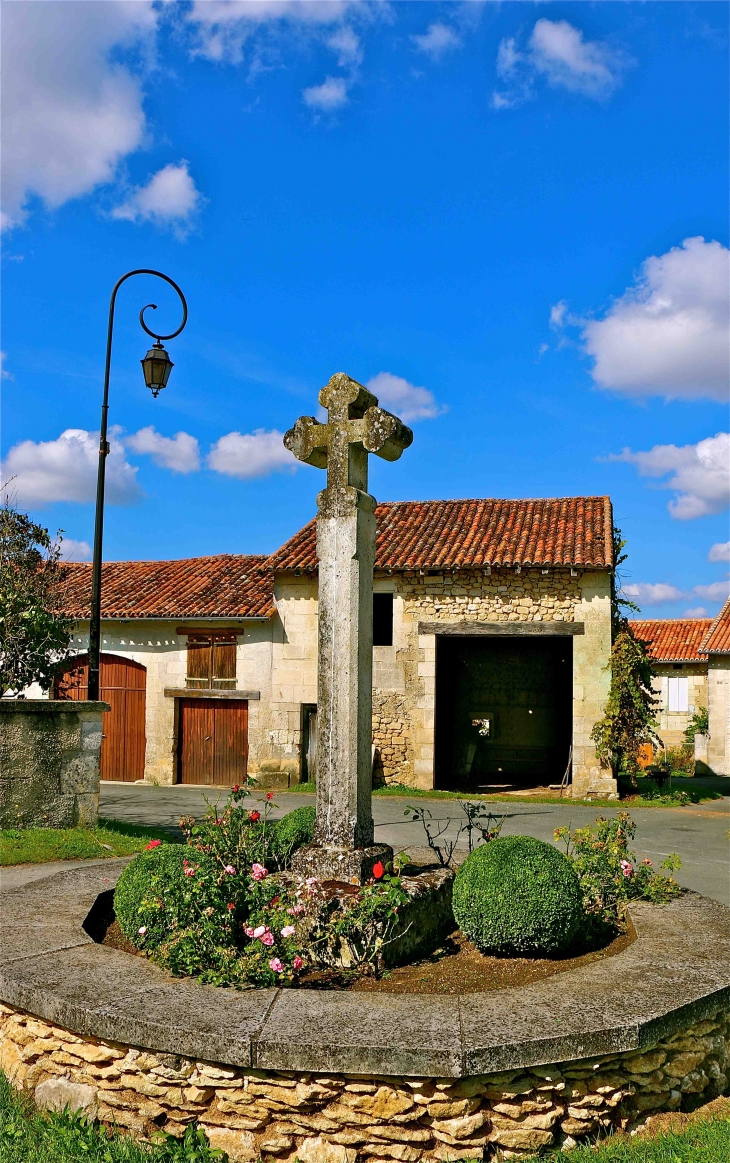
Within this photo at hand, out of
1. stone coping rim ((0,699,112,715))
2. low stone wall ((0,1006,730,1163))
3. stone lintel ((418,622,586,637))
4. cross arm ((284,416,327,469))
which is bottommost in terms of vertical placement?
low stone wall ((0,1006,730,1163))

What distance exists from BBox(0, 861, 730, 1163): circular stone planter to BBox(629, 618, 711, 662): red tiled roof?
27.2 metres

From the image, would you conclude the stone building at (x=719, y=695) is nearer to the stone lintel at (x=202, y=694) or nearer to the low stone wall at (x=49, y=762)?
the stone lintel at (x=202, y=694)

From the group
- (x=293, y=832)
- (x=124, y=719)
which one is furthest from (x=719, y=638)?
(x=293, y=832)

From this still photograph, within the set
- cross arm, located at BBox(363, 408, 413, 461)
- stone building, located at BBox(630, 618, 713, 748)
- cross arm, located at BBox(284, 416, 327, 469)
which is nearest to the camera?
cross arm, located at BBox(363, 408, 413, 461)

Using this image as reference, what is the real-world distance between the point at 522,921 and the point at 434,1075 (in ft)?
4.69

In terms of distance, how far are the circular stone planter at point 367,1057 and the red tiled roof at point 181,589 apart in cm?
1530

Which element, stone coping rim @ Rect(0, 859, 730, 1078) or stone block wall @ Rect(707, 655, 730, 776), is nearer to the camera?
stone coping rim @ Rect(0, 859, 730, 1078)

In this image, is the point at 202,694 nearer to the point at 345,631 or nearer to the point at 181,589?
the point at 181,589

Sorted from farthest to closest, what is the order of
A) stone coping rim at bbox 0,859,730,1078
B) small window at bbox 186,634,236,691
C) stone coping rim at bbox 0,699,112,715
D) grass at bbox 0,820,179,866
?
small window at bbox 186,634,236,691 < stone coping rim at bbox 0,699,112,715 < grass at bbox 0,820,179,866 < stone coping rim at bbox 0,859,730,1078

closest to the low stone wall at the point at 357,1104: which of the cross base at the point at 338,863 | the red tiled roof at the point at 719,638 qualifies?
the cross base at the point at 338,863

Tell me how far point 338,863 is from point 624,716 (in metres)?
13.4

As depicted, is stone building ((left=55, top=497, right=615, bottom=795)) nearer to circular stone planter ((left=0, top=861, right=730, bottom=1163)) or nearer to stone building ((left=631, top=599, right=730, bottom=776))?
stone building ((left=631, top=599, right=730, bottom=776))

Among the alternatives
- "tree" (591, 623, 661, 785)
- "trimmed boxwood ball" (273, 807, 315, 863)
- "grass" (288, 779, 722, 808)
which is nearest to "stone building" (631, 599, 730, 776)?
"grass" (288, 779, 722, 808)

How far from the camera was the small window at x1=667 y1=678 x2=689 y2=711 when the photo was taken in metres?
31.0
